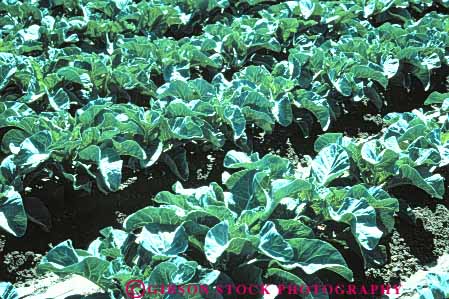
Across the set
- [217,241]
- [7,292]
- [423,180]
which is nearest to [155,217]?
[217,241]

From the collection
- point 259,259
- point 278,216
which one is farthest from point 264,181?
point 259,259

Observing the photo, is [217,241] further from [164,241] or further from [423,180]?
[423,180]

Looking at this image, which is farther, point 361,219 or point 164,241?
point 361,219

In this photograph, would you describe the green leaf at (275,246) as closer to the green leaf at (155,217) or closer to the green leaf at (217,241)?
the green leaf at (217,241)

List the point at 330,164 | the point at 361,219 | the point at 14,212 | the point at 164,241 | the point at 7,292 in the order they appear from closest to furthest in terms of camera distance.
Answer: the point at 7,292
the point at 164,241
the point at 361,219
the point at 14,212
the point at 330,164

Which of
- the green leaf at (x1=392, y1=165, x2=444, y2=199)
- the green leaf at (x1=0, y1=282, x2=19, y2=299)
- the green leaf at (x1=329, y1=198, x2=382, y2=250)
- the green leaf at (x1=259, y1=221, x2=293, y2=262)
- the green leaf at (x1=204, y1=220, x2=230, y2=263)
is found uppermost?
the green leaf at (x1=204, y1=220, x2=230, y2=263)

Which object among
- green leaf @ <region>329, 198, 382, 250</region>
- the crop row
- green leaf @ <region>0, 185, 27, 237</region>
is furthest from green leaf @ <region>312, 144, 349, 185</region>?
green leaf @ <region>0, 185, 27, 237</region>

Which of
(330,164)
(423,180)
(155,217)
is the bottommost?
(423,180)

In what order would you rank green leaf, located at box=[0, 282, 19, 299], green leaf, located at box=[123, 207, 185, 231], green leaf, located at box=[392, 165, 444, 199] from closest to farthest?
green leaf, located at box=[0, 282, 19, 299] → green leaf, located at box=[123, 207, 185, 231] → green leaf, located at box=[392, 165, 444, 199]

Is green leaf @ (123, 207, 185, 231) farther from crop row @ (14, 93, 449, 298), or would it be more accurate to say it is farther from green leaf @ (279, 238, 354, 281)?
green leaf @ (279, 238, 354, 281)

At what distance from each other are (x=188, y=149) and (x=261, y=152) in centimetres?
44

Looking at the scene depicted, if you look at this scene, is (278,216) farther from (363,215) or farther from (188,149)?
(188,149)

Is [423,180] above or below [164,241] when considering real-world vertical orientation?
below

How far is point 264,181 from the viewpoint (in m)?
2.84
